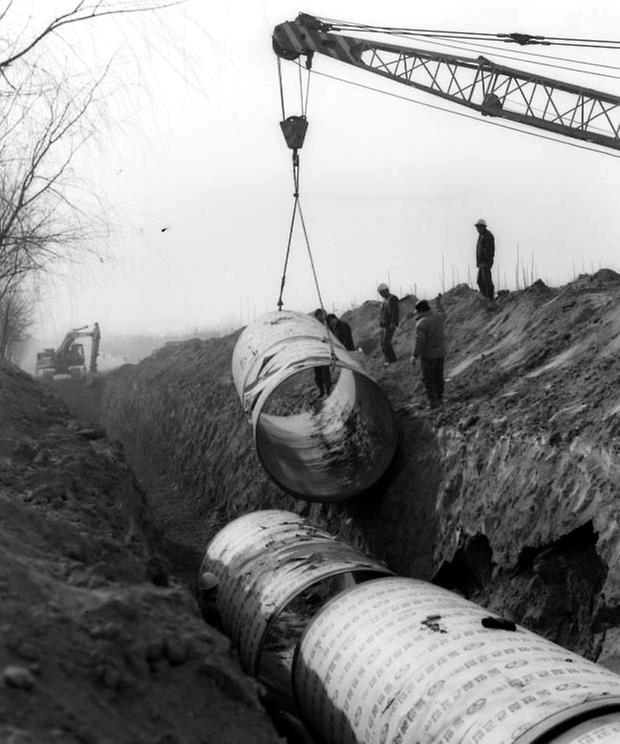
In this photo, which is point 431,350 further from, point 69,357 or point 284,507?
point 69,357

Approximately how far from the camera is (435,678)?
581 centimetres

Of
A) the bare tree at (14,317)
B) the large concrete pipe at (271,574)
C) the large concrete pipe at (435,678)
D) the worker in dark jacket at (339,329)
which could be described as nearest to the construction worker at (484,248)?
the worker in dark jacket at (339,329)

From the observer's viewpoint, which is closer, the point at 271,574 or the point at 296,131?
the point at 271,574

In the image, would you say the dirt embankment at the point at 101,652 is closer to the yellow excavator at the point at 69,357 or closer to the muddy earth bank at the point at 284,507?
the muddy earth bank at the point at 284,507

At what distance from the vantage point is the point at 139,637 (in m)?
4.91

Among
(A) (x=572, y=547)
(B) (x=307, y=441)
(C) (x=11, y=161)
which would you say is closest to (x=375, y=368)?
(B) (x=307, y=441)

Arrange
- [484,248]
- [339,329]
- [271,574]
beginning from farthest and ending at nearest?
1. [339,329]
2. [484,248]
3. [271,574]

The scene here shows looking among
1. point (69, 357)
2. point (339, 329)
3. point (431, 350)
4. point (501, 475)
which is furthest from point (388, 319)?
point (69, 357)

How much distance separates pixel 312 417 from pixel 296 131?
518 centimetres

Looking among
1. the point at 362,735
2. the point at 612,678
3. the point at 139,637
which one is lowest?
the point at 362,735

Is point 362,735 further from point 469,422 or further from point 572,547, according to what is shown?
point 469,422

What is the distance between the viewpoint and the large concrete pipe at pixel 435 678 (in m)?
5.04

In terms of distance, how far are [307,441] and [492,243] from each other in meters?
5.04

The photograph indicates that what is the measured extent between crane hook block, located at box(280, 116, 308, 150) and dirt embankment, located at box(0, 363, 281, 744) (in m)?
10.0
